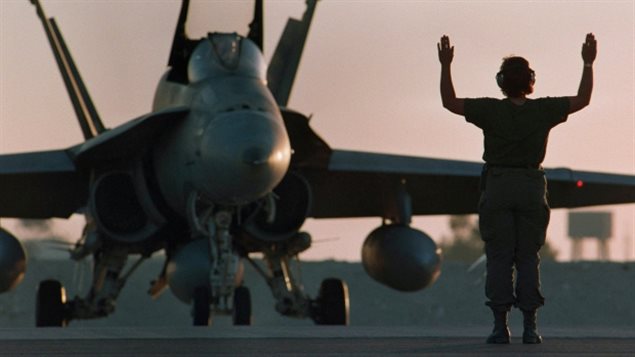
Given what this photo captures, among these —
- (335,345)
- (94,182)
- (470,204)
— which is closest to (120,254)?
(94,182)

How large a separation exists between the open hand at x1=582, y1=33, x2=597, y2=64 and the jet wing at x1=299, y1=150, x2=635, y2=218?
8599 millimetres

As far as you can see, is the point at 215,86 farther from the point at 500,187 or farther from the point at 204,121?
the point at 500,187

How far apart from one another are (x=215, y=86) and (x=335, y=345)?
22.0ft

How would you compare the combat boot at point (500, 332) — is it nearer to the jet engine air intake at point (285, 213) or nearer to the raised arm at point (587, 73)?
the raised arm at point (587, 73)

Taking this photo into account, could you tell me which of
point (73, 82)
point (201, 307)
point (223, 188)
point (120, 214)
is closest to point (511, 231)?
point (223, 188)

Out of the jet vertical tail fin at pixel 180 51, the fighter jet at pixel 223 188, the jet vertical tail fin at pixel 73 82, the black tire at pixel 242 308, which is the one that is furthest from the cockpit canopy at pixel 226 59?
the jet vertical tail fin at pixel 73 82

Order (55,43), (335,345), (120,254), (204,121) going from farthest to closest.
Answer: (55,43)
(120,254)
(204,121)
(335,345)

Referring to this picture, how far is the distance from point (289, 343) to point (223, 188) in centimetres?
566

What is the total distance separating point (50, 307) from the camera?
1767cm

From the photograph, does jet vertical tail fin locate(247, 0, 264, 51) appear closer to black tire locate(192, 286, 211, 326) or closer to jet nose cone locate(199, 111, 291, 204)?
jet nose cone locate(199, 111, 291, 204)

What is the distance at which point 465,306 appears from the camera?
3903cm

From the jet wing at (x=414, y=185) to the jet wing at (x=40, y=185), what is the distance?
2.41m

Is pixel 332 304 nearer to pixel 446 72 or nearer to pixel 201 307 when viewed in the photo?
pixel 201 307

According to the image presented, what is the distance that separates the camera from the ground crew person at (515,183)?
Answer: 8891 millimetres
